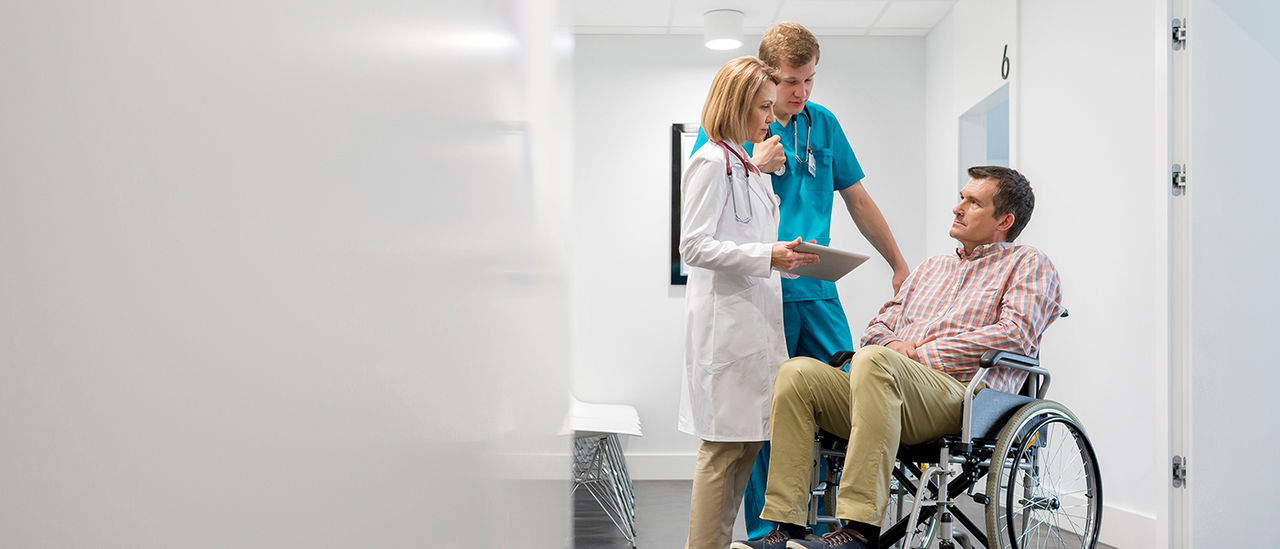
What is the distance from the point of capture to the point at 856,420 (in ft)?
6.37

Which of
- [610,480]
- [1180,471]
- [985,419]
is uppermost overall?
[985,419]

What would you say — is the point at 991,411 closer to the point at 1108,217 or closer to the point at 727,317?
the point at 727,317

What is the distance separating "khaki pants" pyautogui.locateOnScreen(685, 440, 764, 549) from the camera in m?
2.00

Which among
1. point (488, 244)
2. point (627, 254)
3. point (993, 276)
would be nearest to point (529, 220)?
point (488, 244)

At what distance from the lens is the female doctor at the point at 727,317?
199cm

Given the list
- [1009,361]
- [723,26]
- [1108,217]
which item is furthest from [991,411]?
[723,26]

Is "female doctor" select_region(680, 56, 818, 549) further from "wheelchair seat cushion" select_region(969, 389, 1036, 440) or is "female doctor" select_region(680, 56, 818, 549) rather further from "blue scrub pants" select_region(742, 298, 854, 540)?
"wheelchair seat cushion" select_region(969, 389, 1036, 440)

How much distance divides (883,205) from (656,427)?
68.8 inches

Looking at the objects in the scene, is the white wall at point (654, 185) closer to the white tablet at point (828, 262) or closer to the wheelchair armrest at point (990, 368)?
the wheelchair armrest at point (990, 368)

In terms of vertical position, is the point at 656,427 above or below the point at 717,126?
below

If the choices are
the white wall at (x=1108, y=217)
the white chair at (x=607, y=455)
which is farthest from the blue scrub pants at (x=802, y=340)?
the white wall at (x=1108, y=217)

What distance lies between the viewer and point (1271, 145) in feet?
8.82

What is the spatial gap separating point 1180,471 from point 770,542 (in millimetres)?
1580

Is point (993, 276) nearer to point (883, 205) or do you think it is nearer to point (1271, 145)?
point (1271, 145)
